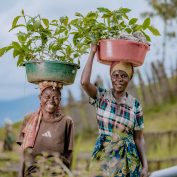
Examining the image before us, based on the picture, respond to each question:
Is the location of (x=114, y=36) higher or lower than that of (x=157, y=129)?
lower

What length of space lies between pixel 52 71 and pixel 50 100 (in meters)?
0.18

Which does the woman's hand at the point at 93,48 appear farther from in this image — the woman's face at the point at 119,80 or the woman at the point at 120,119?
the woman's face at the point at 119,80

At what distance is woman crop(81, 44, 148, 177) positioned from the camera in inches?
196

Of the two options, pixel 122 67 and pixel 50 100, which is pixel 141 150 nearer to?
pixel 122 67

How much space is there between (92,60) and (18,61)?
1.69 ft

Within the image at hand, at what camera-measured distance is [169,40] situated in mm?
29312

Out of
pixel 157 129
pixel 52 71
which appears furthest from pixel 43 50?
pixel 157 129

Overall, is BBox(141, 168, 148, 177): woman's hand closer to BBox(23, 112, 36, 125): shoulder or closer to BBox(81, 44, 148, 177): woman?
BBox(81, 44, 148, 177): woman

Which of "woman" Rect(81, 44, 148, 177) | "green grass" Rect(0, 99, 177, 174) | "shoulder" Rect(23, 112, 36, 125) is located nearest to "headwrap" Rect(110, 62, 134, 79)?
"woman" Rect(81, 44, 148, 177)

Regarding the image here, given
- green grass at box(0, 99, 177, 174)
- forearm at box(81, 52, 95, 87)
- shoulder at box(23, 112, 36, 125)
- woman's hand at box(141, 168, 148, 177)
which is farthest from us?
green grass at box(0, 99, 177, 174)

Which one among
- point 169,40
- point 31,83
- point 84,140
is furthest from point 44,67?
point 169,40

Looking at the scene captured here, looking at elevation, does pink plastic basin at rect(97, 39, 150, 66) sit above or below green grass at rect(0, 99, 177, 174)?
below

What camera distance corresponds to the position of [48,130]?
501 cm

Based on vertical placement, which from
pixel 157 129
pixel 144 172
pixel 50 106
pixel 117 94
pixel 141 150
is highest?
pixel 157 129
